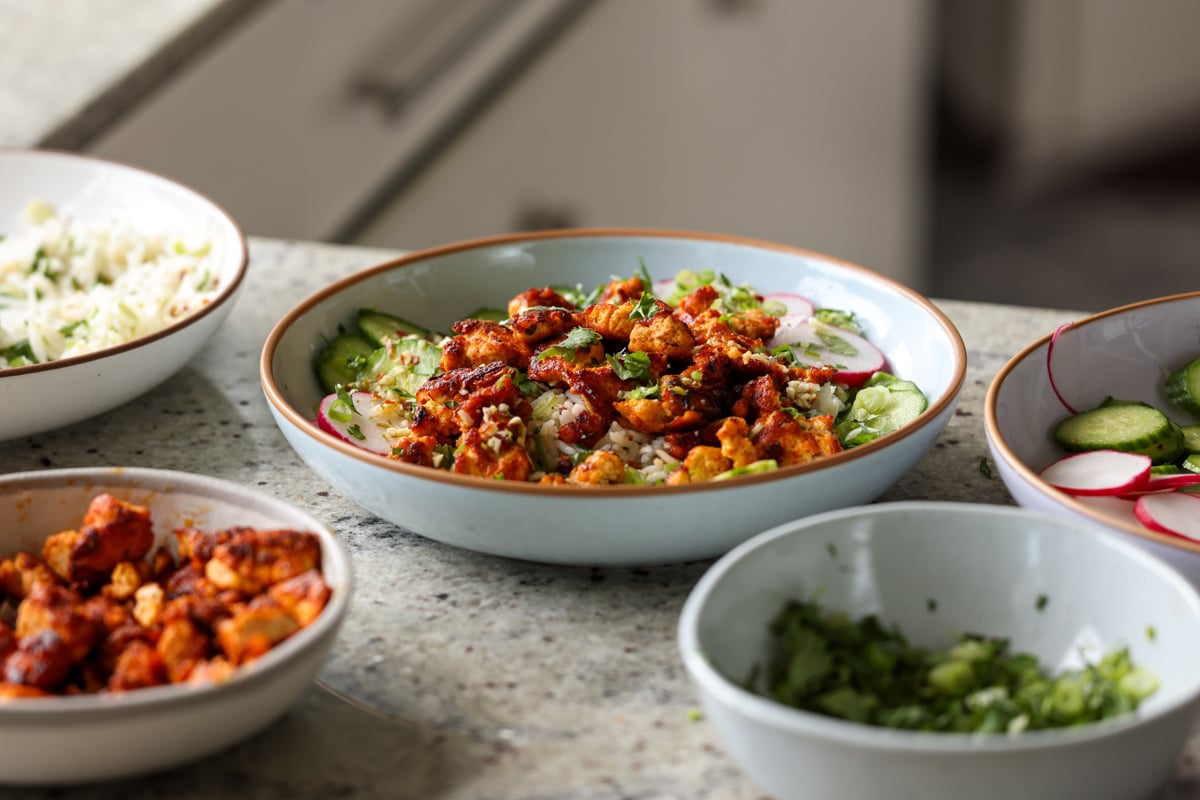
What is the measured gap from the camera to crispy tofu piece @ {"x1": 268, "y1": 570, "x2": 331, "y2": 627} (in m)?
0.99

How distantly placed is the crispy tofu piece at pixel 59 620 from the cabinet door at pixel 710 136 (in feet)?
8.11

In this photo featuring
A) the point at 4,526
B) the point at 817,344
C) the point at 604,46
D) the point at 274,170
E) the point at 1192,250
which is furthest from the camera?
the point at 1192,250

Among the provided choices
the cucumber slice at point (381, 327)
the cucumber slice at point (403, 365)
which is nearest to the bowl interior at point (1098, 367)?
the cucumber slice at point (403, 365)

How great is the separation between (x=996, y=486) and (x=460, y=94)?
248 centimetres

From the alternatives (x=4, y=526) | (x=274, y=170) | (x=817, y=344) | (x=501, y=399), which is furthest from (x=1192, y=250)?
(x=4, y=526)

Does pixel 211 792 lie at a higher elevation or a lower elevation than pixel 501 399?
lower

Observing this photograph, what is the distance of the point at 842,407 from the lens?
1389 mm

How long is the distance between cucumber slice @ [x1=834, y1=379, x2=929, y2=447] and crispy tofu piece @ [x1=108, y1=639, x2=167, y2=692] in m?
0.70

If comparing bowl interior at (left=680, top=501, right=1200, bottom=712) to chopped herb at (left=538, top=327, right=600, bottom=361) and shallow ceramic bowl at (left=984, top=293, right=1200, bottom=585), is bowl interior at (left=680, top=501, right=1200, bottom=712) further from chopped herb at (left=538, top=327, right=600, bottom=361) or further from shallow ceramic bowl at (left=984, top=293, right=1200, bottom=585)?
chopped herb at (left=538, top=327, right=600, bottom=361)

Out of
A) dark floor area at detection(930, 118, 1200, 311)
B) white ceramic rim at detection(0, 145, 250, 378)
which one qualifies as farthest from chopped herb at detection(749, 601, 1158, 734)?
dark floor area at detection(930, 118, 1200, 311)

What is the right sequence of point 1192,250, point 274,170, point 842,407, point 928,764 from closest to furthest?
1. point 928,764
2. point 842,407
3. point 274,170
4. point 1192,250

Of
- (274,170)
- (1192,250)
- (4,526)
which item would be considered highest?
(4,526)

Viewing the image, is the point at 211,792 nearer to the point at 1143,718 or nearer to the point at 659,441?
the point at 659,441

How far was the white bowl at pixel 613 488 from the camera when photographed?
1.13m
